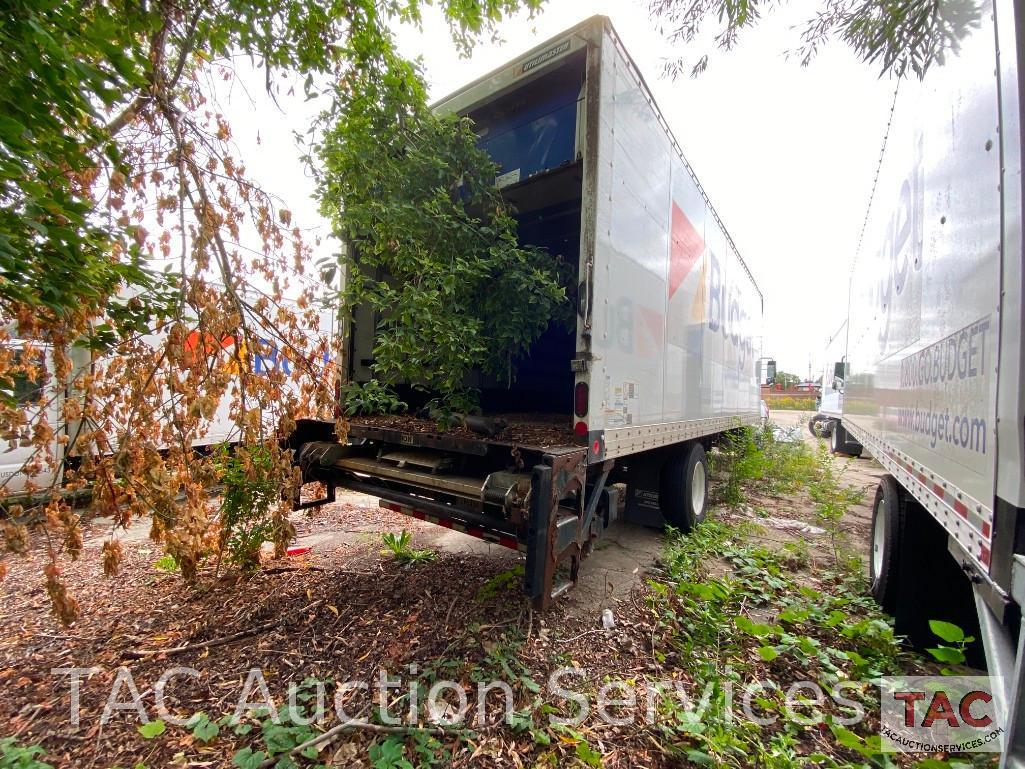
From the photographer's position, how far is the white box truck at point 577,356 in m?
2.72

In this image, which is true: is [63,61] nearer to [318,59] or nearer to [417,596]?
[318,59]

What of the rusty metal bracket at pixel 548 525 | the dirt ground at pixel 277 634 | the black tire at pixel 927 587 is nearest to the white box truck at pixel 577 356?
the rusty metal bracket at pixel 548 525

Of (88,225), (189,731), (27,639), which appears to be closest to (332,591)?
(189,731)

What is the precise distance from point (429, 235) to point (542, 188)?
3.73 feet

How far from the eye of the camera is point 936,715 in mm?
2074

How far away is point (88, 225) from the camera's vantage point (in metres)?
1.81

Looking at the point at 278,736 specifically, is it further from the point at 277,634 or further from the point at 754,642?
the point at 754,642

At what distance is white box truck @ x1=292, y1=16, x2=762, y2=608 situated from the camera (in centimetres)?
272

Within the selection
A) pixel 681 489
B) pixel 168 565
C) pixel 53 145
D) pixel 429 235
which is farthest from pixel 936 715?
pixel 168 565

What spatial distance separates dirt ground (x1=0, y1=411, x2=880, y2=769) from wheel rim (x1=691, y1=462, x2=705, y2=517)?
1299 mm

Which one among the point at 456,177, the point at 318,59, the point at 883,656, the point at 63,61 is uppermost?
the point at 318,59

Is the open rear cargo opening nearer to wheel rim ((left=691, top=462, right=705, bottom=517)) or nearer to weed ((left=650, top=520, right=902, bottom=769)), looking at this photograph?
weed ((left=650, top=520, right=902, bottom=769))

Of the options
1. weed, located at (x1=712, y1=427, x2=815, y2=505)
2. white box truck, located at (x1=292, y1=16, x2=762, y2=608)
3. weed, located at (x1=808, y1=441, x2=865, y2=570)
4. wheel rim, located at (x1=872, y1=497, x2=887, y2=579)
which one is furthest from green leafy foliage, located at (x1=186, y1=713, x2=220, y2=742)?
weed, located at (x1=712, y1=427, x2=815, y2=505)

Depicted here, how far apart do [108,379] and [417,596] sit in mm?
2459
